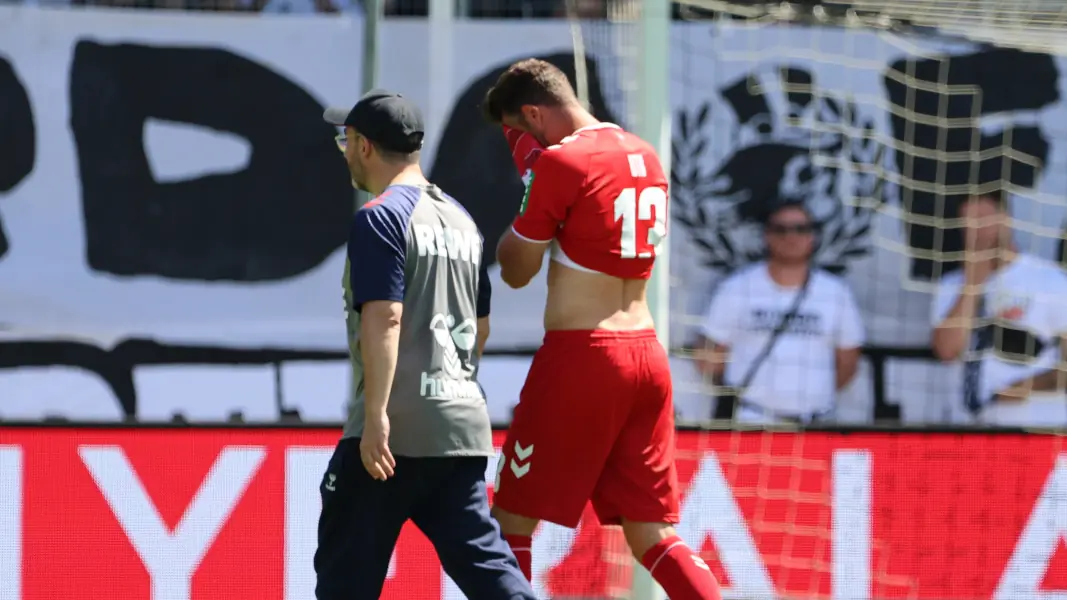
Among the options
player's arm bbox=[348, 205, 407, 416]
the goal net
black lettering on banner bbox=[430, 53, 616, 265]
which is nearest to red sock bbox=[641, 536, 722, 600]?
player's arm bbox=[348, 205, 407, 416]

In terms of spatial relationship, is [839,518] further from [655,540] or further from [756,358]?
[756,358]

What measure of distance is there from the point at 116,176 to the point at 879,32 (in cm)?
465

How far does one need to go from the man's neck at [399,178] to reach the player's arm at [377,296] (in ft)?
0.71

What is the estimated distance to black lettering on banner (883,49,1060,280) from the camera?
8305mm

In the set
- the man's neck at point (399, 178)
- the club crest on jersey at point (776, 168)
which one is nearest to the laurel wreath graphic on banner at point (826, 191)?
the club crest on jersey at point (776, 168)

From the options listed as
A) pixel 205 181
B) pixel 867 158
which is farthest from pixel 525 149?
pixel 205 181

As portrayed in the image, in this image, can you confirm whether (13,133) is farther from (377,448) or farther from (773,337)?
(377,448)

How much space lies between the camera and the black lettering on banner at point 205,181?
8.62 metres

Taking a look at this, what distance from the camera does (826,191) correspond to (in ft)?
27.3

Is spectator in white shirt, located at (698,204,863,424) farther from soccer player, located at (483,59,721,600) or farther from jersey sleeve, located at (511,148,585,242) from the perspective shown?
jersey sleeve, located at (511,148,585,242)

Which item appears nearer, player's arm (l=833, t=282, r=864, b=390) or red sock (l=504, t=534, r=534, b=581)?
red sock (l=504, t=534, r=534, b=581)

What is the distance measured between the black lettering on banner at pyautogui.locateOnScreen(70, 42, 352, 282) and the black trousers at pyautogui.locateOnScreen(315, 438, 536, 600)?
4.93 metres

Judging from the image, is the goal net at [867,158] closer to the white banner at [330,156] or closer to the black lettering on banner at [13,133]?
the white banner at [330,156]

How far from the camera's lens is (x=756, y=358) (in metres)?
7.61
